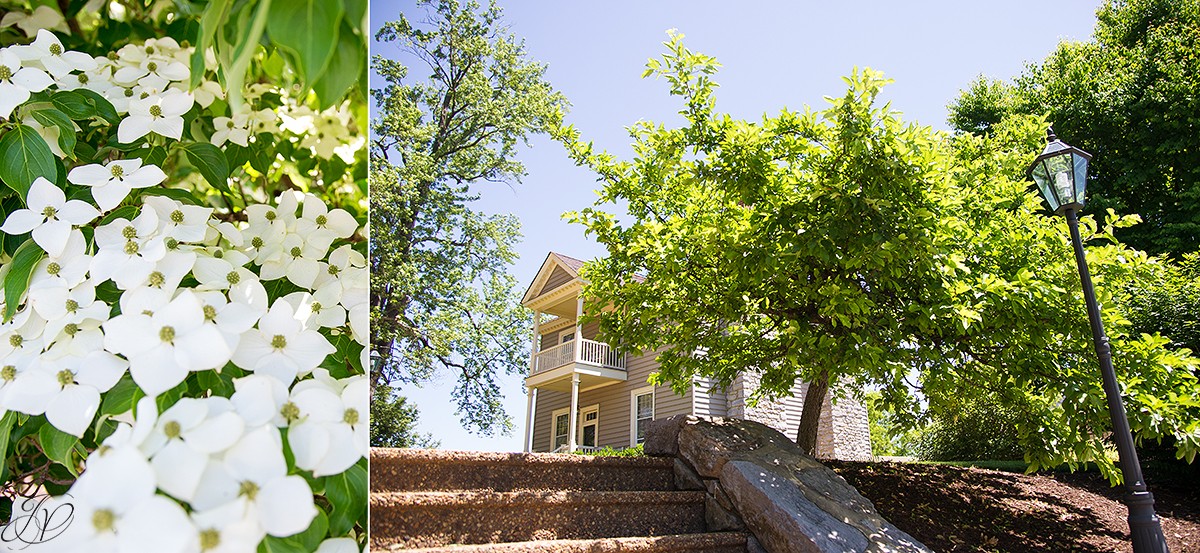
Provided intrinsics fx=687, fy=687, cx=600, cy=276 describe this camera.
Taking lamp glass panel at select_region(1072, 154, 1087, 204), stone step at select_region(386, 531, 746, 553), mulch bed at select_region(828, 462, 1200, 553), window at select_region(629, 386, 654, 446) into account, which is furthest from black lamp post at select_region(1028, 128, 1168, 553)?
window at select_region(629, 386, 654, 446)

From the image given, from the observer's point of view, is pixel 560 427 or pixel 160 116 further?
pixel 560 427

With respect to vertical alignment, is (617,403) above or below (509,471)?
above

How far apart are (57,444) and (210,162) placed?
0.30 metres

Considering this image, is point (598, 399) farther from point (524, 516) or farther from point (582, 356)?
point (524, 516)

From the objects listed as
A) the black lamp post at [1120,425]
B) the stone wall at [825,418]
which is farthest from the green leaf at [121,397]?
the stone wall at [825,418]

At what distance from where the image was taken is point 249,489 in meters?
0.42

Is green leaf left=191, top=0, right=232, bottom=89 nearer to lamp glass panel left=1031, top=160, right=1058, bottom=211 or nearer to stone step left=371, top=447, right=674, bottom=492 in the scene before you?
stone step left=371, top=447, right=674, bottom=492

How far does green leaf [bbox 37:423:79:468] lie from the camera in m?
0.59

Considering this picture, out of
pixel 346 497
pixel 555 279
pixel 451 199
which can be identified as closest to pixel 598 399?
pixel 555 279

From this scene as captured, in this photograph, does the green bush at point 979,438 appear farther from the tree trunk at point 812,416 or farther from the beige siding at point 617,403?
the tree trunk at point 812,416

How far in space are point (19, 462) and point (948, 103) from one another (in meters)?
14.7

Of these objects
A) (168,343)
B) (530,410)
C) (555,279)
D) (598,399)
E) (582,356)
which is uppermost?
(555,279)

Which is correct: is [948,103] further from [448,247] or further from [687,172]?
[687,172]

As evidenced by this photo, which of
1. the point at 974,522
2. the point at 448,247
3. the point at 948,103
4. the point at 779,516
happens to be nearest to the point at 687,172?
the point at 779,516
